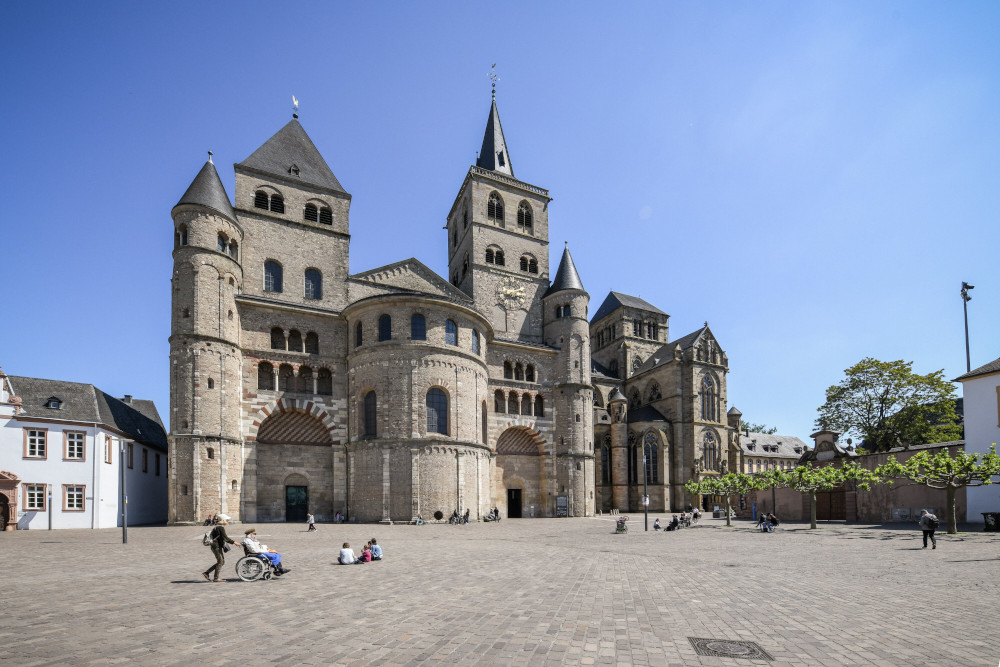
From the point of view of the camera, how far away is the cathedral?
3541cm

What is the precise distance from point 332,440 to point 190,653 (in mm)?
33189

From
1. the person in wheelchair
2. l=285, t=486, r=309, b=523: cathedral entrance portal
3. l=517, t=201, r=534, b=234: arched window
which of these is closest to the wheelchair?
the person in wheelchair

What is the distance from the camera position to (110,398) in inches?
1690

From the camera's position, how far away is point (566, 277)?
175 feet

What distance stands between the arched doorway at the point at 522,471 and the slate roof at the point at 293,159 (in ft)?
81.0

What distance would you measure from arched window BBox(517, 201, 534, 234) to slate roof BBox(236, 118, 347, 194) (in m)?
18.8

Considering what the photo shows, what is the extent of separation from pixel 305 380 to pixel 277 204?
46.8 ft

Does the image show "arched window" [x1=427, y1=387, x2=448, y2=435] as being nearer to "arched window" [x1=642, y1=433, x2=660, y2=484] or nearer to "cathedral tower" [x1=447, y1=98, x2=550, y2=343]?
"cathedral tower" [x1=447, y1=98, x2=550, y2=343]

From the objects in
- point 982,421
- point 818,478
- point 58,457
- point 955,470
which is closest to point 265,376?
point 58,457

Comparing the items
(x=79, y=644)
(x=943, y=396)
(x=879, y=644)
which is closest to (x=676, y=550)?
(x=879, y=644)

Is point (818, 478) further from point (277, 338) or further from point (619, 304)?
point (619, 304)

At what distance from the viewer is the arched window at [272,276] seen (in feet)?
136

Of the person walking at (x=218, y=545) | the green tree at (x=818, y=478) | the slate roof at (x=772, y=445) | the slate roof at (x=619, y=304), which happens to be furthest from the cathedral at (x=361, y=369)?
the slate roof at (x=772, y=445)

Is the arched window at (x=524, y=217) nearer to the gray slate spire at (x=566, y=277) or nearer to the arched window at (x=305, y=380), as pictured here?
the gray slate spire at (x=566, y=277)
